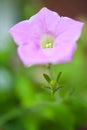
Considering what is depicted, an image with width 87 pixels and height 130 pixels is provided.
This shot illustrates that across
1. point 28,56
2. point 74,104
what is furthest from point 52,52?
point 74,104

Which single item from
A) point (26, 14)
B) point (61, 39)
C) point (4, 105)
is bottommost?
point (4, 105)

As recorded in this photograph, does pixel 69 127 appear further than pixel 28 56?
Yes

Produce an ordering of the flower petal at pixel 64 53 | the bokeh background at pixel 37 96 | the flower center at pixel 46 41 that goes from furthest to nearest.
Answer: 1. the bokeh background at pixel 37 96
2. the flower center at pixel 46 41
3. the flower petal at pixel 64 53

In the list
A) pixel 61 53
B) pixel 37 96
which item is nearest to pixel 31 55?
pixel 61 53

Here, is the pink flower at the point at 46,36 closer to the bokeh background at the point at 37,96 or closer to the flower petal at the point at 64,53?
the flower petal at the point at 64,53

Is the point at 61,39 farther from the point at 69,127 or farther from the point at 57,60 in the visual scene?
the point at 69,127

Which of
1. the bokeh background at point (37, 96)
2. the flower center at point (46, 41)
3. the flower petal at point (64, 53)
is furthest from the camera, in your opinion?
the bokeh background at point (37, 96)

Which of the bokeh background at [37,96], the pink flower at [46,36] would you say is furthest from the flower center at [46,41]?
the bokeh background at [37,96]

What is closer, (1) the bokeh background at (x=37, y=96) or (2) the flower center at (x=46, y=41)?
(2) the flower center at (x=46, y=41)
